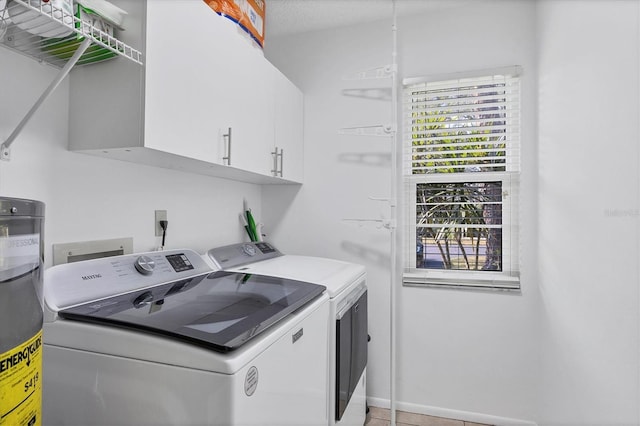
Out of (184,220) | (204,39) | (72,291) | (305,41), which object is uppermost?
(305,41)

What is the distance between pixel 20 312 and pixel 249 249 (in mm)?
1394

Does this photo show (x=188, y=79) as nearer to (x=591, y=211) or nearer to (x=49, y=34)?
(x=49, y=34)

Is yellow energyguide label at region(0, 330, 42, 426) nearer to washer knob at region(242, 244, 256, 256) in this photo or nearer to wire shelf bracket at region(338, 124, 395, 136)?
washer knob at region(242, 244, 256, 256)

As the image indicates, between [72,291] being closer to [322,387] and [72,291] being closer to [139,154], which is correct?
[139,154]

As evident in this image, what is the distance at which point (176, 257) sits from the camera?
145 cm

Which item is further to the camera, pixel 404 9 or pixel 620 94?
→ pixel 404 9

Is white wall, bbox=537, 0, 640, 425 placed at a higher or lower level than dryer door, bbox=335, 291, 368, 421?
higher

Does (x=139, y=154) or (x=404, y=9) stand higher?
(x=404, y=9)

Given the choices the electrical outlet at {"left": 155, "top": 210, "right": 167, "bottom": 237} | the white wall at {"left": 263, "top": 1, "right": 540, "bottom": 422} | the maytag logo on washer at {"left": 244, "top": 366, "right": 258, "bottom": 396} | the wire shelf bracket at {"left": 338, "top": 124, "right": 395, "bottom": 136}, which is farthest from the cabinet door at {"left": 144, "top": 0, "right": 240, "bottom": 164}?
the white wall at {"left": 263, "top": 1, "right": 540, "bottom": 422}

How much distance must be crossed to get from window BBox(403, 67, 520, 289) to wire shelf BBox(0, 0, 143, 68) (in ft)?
5.76

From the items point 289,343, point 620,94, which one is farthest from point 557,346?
point 289,343

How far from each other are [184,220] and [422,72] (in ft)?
5.60

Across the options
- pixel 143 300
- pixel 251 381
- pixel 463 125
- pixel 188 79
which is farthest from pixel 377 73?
pixel 251 381

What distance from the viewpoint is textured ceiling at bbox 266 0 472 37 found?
2.13m
